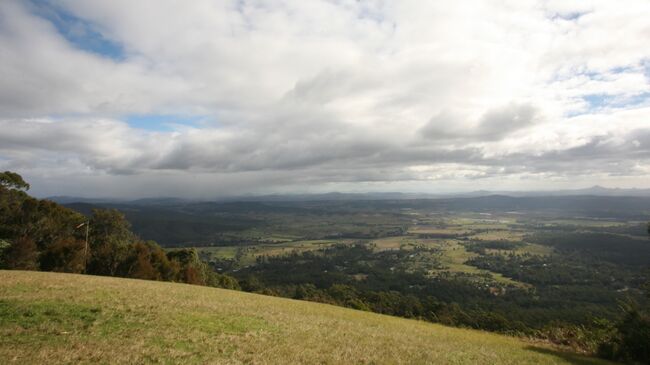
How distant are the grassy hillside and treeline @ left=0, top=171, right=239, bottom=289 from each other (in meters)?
26.5

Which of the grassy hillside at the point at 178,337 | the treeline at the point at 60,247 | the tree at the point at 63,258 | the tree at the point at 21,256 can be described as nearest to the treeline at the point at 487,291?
the grassy hillside at the point at 178,337

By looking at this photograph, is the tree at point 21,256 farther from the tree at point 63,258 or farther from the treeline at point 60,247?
the tree at point 63,258

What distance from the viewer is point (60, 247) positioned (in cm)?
A: 4491

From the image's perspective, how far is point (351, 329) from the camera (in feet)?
67.4

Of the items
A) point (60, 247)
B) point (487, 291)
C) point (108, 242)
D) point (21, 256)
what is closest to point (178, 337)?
point (21, 256)

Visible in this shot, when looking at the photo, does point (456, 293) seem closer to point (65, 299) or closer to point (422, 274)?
point (422, 274)

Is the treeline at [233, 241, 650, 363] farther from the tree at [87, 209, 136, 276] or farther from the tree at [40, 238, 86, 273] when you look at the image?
the tree at [40, 238, 86, 273]

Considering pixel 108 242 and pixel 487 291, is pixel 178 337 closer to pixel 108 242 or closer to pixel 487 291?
pixel 108 242

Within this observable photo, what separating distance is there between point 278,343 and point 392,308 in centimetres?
5333

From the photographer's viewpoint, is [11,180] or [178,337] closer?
[178,337]

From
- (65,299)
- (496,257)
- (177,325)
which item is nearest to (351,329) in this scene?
(177,325)

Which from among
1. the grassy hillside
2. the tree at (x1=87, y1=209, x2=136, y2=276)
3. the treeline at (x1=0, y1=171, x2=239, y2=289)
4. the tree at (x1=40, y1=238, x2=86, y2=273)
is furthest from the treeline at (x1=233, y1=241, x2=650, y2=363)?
the tree at (x1=40, y1=238, x2=86, y2=273)

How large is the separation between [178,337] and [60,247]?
1779 inches

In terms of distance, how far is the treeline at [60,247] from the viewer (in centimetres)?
4328
